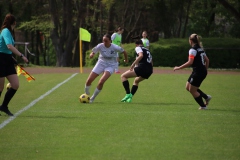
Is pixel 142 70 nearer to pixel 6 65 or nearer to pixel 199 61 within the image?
pixel 199 61

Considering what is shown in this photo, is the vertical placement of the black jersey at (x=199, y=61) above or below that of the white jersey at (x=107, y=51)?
above

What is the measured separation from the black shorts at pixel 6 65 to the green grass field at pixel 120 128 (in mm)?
902

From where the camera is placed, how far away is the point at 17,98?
669 inches

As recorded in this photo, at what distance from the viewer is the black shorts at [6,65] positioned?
12398 mm

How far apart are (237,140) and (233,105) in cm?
591

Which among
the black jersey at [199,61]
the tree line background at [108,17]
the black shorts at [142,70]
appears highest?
the black jersey at [199,61]

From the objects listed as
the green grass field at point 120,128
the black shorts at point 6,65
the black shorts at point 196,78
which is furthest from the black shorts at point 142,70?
the black shorts at point 6,65

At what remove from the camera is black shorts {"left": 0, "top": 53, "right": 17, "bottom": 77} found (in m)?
12.4

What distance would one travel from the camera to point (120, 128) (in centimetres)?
1088

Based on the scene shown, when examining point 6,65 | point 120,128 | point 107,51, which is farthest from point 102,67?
point 120,128

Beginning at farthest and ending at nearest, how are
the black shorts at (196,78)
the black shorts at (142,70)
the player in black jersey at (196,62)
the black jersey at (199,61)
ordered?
1. the black shorts at (142,70)
2. the black shorts at (196,78)
3. the black jersey at (199,61)
4. the player in black jersey at (196,62)

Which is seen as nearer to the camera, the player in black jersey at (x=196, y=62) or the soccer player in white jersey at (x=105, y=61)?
the player in black jersey at (x=196, y=62)

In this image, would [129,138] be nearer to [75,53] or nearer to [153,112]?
[153,112]

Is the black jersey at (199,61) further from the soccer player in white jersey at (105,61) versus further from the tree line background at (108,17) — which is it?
the tree line background at (108,17)
